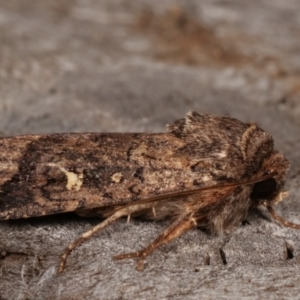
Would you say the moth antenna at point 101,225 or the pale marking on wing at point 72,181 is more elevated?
the pale marking on wing at point 72,181

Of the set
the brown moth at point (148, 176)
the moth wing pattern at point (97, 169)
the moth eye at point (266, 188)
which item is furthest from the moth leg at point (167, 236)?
the moth eye at point (266, 188)

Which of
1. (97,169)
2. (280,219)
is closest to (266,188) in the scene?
(280,219)

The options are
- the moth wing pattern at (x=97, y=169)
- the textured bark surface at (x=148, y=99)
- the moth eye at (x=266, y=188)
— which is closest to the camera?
the textured bark surface at (x=148, y=99)

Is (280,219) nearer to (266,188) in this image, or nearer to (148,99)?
(266,188)

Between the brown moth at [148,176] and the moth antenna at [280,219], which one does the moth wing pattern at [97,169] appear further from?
the moth antenna at [280,219]

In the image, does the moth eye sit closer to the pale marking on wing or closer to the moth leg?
the moth leg

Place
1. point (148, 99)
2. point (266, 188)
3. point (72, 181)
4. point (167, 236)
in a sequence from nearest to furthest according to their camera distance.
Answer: point (167, 236), point (72, 181), point (266, 188), point (148, 99)
